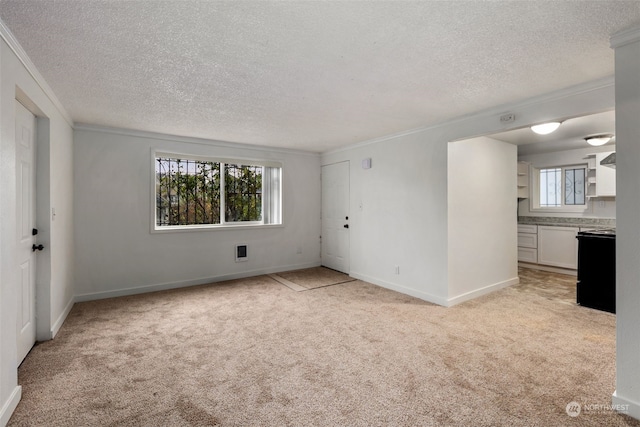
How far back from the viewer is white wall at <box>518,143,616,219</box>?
525 centimetres

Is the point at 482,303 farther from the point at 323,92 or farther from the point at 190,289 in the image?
the point at 190,289

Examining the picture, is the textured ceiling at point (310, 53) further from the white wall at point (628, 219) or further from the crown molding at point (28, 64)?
the white wall at point (628, 219)

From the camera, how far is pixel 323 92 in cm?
282

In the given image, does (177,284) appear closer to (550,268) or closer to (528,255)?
(528,255)

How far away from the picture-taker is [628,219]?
1.88m

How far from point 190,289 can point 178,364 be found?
7.38ft

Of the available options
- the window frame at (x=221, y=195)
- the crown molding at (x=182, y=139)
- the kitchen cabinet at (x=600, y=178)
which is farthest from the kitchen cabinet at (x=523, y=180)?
the window frame at (x=221, y=195)

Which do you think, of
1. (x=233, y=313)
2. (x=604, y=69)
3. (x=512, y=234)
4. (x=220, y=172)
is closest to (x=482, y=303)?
(x=512, y=234)

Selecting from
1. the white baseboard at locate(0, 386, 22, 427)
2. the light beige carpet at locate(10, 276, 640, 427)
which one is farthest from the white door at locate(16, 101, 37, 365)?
the white baseboard at locate(0, 386, 22, 427)

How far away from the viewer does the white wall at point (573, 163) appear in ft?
17.2

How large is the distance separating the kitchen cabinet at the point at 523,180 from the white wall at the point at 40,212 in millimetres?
7255

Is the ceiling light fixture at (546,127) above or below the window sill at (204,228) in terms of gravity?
above

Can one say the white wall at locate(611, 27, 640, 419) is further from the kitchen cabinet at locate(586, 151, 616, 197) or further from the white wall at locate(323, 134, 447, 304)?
the kitchen cabinet at locate(586, 151, 616, 197)

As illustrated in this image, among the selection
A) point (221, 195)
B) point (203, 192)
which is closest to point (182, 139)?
point (203, 192)
